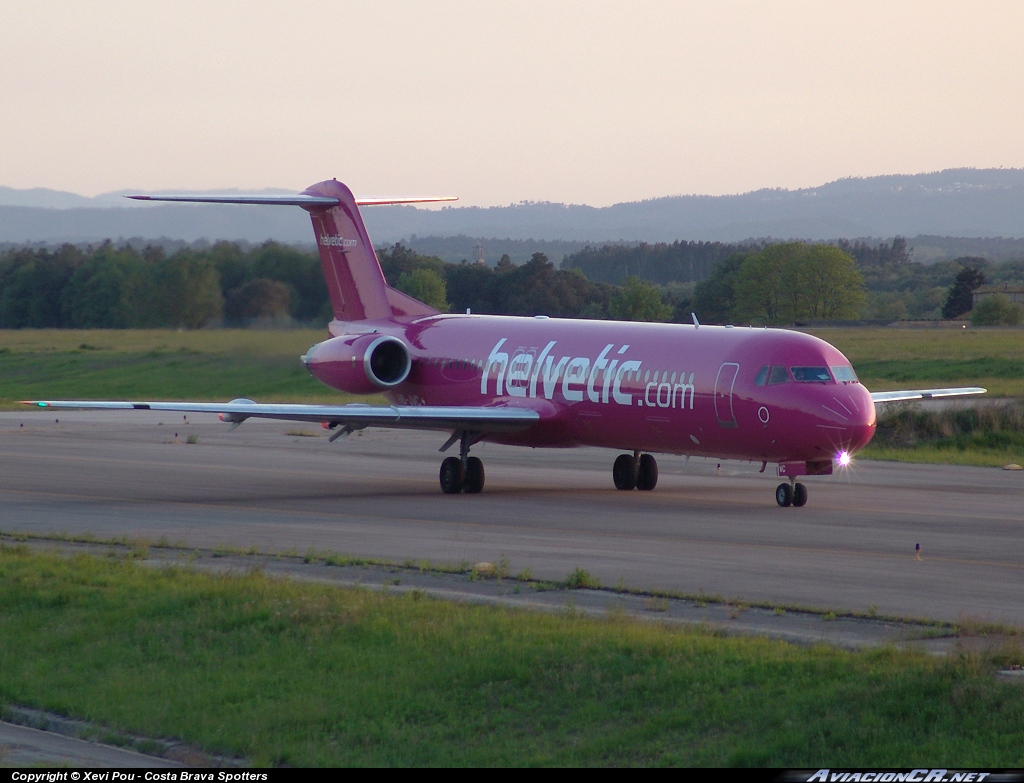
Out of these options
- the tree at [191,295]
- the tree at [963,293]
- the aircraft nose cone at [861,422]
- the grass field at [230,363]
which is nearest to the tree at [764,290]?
the grass field at [230,363]

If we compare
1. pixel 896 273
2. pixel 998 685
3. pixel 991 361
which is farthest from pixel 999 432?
pixel 896 273

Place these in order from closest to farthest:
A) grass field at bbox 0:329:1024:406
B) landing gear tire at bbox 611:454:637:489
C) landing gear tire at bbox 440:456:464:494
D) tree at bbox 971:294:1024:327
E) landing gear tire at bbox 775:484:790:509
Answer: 1. landing gear tire at bbox 775:484:790:509
2. landing gear tire at bbox 440:456:464:494
3. landing gear tire at bbox 611:454:637:489
4. grass field at bbox 0:329:1024:406
5. tree at bbox 971:294:1024:327

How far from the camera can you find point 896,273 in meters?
192

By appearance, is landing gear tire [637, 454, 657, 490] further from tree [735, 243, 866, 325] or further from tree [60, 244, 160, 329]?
tree [735, 243, 866, 325]

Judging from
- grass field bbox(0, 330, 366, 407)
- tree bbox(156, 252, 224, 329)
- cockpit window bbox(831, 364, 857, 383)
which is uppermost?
tree bbox(156, 252, 224, 329)

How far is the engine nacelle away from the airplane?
32 millimetres

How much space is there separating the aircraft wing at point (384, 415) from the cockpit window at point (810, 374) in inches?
223

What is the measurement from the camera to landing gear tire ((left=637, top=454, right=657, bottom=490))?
3070 cm

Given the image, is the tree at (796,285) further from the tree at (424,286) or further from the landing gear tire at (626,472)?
the landing gear tire at (626,472)

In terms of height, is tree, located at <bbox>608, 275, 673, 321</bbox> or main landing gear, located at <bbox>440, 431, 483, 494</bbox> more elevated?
tree, located at <bbox>608, 275, 673, 321</bbox>

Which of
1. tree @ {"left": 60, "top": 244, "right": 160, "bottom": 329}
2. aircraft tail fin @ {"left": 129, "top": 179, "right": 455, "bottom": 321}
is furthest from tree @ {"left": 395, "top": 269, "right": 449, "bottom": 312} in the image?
aircraft tail fin @ {"left": 129, "top": 179, "right": 455, "bottom": 321}

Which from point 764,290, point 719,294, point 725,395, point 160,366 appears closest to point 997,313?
point 764,290

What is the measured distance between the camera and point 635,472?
100ft

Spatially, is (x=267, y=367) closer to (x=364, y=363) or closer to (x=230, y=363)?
Result: (x=230, y=363)
